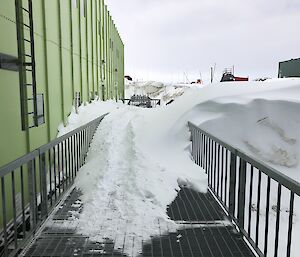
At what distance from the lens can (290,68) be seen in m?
31.1

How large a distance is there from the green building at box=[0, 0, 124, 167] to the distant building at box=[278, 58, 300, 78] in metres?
22.9

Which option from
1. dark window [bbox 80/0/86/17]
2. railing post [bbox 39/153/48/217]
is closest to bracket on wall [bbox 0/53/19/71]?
railing post [bbox 39/153/48/217]

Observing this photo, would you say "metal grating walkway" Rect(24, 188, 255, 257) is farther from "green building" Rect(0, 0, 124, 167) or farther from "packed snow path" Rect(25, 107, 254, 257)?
"green building" Rect(0, 0, 124, 167)

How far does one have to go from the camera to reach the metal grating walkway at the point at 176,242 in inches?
138

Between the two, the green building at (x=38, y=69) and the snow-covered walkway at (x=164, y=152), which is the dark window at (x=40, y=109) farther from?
the snow-covered walkway at (x=164, y=152)

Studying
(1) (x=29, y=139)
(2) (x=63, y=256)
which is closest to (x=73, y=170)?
(1) (x=29, y=139)

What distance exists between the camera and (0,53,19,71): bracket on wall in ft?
15.2

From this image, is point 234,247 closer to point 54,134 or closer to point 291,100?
point 54,134

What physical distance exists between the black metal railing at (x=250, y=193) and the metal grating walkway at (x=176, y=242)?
18 centimetres

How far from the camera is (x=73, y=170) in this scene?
6137mm

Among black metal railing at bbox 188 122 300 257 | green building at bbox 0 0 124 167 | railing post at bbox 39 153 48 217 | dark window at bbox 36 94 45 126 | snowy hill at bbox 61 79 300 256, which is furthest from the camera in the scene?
dark window at bbox 36 94 45 126

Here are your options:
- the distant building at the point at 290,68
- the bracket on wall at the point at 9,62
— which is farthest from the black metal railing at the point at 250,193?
the distant building at the point at 290,68

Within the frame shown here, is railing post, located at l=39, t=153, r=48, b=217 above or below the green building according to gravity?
below

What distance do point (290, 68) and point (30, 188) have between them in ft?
103
